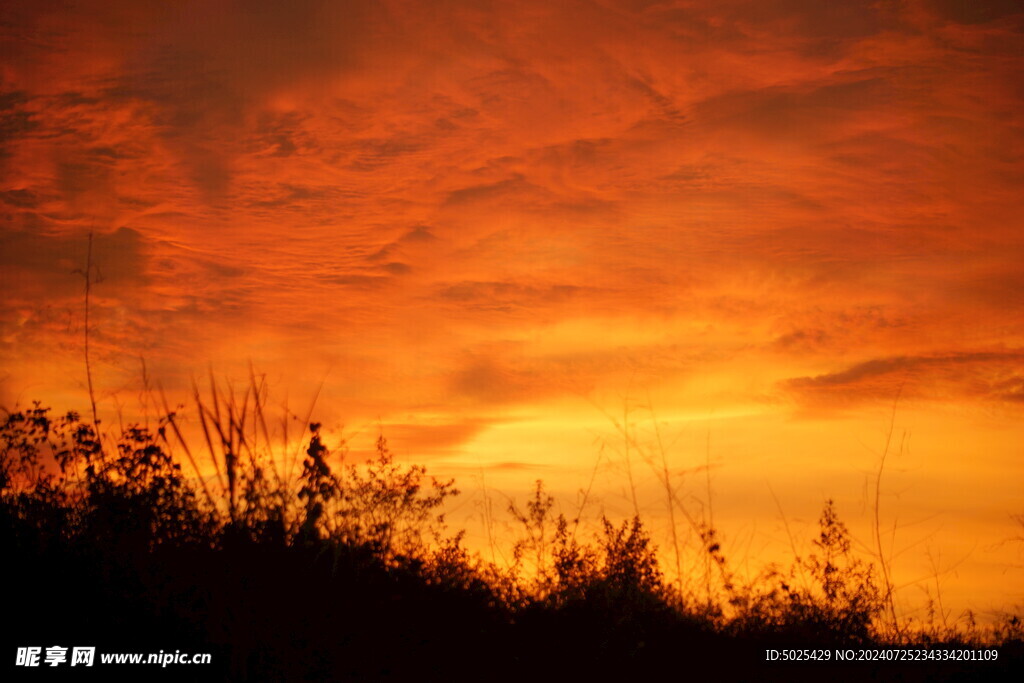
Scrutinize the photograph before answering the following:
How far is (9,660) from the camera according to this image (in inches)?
157

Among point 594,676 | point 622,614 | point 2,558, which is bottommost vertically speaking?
point 594,676

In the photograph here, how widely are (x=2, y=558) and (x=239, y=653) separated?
1.72m

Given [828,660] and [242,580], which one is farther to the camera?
[828,660]

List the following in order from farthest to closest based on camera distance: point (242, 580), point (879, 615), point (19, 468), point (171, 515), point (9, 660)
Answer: point (879, 615)
point (19, 468)
point (171, 515)
point (242, 580)
point (9, 660)

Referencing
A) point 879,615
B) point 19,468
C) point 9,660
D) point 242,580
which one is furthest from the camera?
point 879,615

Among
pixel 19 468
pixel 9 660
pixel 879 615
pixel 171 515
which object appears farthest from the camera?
pixel 879 615

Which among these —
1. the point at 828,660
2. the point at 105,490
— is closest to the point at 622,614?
the point at 828,660

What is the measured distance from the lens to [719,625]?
610 centimetres

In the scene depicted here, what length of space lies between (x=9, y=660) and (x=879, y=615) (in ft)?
18.6

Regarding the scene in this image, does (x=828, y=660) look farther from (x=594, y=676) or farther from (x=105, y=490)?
(x=105, y=490)

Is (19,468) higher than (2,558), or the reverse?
(19,468)

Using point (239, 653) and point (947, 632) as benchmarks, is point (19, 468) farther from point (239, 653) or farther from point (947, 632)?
point (947, 632)

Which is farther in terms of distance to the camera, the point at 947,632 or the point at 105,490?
the point at 947,632

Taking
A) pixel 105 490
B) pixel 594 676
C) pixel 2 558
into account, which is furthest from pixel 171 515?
pixel 594 676
